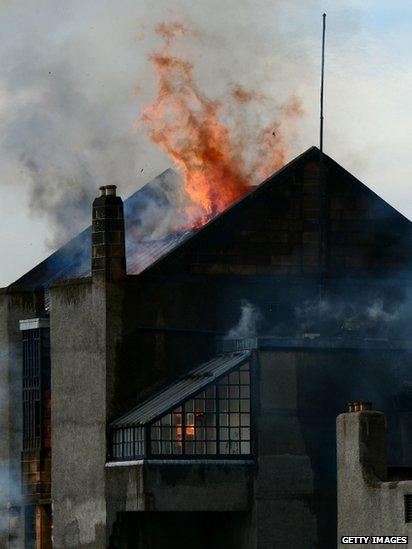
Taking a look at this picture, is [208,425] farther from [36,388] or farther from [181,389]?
[36,388]

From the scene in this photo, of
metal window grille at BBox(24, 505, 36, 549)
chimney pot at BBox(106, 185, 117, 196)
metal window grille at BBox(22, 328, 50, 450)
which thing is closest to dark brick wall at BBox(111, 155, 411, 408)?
chimney pot at BBox(106, 185, 117, 196)

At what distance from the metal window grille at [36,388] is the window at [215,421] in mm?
11263

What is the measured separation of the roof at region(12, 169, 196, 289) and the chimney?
2776 mm

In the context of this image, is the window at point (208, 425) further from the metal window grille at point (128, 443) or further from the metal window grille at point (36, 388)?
the metal window grille at point (36, 388)

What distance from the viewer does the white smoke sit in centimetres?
8725

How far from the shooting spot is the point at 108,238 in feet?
285

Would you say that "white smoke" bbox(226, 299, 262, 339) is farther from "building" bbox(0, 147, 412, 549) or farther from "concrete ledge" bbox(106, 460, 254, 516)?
"concrete ledge" bbox(106, 460, 254, 516)

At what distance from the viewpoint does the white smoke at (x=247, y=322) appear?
8725 cm

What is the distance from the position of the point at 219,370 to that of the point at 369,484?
34.5ft

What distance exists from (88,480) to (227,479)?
242 inches

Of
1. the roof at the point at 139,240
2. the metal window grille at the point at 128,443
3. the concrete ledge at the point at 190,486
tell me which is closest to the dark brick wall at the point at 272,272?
the metal window grille at the point at 128,443

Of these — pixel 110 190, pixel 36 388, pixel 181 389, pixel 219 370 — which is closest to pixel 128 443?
pixel 181 389

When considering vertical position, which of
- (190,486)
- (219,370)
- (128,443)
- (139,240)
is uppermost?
(139,240)

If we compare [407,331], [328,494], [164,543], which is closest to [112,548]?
[164,543]
